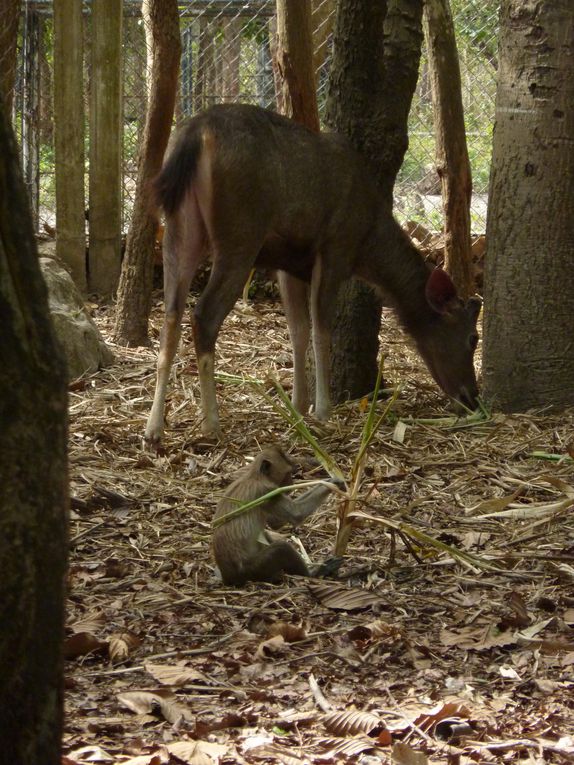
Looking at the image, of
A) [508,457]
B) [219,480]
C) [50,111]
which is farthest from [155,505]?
[50,111]

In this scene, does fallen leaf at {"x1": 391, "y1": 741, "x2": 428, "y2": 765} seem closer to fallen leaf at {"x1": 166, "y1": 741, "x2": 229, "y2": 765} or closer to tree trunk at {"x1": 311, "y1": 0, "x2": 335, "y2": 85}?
fallen leaf at {"x1": 166, "y1": 741, "x2": 229, "y2": 765}

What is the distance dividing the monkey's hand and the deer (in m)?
2.50

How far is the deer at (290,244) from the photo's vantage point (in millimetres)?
6719

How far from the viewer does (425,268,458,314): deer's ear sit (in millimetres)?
7918

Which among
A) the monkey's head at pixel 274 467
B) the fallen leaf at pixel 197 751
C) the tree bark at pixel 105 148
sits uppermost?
the tree bark at pixel 105 148

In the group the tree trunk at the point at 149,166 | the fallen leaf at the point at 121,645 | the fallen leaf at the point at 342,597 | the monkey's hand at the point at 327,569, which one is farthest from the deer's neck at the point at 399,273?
the fallen leaf at the point at 121,645

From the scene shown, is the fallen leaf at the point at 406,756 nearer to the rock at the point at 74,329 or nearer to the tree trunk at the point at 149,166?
the tree trunk at the point at 149,166

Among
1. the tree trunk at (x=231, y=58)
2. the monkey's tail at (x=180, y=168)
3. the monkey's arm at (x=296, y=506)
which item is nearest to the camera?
the monkey's arm at (x=296, y=506)

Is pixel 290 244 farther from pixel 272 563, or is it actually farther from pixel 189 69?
pixel 189 69

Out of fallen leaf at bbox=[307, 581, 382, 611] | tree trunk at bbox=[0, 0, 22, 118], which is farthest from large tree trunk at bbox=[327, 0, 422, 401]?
fallen leaf at bbox=[307, 581, 382, 611]

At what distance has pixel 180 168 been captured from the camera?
21.9 feet

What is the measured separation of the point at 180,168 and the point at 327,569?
3.04m

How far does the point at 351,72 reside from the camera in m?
7.41

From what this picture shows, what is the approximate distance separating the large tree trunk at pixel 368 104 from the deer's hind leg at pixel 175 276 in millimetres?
1344
